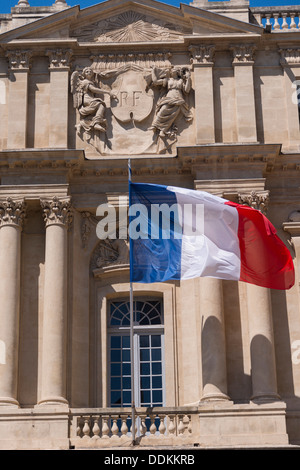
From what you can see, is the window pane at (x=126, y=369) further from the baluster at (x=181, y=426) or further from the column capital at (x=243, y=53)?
the column capital at (x=243, y=53)

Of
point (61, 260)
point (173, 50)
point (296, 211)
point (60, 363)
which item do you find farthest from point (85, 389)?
point (173, 50)

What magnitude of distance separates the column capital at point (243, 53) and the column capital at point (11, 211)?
6242 millimetres

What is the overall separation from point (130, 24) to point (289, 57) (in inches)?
156

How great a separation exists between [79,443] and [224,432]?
292 cm

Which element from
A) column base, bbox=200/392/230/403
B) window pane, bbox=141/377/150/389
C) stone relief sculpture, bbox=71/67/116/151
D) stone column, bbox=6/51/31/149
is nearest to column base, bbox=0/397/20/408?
window pane, bbox=141/377/150/389

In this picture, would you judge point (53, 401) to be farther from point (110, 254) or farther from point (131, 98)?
point (131, 98)

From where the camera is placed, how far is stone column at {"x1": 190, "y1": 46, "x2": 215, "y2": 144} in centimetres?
2444

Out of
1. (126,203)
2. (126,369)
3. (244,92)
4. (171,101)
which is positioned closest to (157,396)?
(126,369)

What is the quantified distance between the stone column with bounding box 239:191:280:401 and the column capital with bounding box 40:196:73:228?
Result: 173 inches

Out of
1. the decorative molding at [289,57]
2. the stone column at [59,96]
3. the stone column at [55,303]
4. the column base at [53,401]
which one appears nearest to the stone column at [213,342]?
the column base at [53,401]

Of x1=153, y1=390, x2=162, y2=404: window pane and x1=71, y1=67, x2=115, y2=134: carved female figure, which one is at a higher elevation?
x1=71, y1=67, x2=115, y2=134: carved female figure

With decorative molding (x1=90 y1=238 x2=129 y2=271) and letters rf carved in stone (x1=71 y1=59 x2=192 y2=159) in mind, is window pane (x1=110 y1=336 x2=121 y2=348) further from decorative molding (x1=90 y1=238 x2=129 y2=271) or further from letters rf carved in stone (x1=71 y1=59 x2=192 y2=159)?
letters rf carved in stone (x1=71 y1=59 x2=192 y2=159)

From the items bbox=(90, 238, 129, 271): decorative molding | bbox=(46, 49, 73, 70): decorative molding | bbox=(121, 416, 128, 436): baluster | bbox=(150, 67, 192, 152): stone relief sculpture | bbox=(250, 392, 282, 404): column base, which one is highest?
bbox=(46, 49, 73, 70): decorative molding

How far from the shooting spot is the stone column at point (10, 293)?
2230 cm
